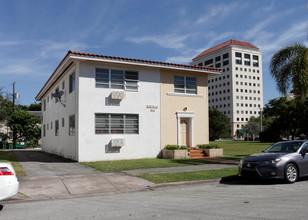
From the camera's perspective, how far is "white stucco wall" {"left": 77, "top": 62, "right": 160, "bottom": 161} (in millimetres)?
15773

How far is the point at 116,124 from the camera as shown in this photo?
655 inches

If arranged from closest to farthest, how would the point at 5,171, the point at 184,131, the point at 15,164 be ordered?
the point at 5,171 < the point at 15,164 < the point at 184,131

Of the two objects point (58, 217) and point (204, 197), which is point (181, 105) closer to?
point (204, 197)

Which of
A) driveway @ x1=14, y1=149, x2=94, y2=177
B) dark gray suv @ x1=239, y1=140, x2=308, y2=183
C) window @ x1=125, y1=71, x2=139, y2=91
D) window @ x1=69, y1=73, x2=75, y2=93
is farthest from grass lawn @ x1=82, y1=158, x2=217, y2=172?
window @ x1=69, y1=73, x2=75, y2=93

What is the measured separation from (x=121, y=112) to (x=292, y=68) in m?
9.28

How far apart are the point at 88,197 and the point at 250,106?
12305cm

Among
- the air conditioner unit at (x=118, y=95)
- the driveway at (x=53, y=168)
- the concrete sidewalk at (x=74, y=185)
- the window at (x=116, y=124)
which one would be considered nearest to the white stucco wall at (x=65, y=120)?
the window at (x=116, y=124)

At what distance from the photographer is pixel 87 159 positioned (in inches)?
619

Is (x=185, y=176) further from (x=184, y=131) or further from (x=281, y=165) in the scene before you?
(x=184, y=131)

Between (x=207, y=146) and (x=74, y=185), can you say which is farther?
(x=207, y=146)

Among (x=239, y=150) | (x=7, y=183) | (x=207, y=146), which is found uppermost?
(x=7, y=183)

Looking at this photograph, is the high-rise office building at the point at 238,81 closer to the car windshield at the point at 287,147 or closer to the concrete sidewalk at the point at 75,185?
the car windshield at the point at 287,147

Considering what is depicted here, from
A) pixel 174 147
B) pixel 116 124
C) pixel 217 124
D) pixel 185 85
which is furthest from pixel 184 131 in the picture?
pixel 217 124

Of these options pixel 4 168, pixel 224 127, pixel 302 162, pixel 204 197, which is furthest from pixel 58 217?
pixel 224 127
